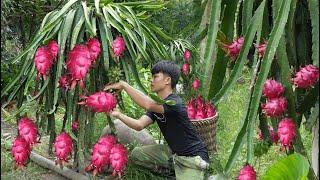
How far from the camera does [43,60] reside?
2.12 meters

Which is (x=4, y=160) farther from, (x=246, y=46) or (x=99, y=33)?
(x=246, y=46)

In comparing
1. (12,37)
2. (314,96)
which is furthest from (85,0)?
(12,37)

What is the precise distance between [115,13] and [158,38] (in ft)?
1.31

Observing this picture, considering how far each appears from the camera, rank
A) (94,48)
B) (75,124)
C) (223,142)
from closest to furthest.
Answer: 1. (94,48)
2. (75,124)
3. (223,142)

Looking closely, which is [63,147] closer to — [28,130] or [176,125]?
[28,130]

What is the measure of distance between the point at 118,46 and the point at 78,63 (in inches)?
9.8

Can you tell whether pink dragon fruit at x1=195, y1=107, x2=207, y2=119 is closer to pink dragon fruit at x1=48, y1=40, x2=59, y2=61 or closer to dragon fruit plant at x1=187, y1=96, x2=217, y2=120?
dragon fruit plant at x1=187, y1=96, x2=217, y2=120

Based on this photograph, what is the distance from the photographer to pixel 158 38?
2.71 metres

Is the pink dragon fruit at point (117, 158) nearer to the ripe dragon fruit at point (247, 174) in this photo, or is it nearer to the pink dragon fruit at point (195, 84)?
the ripe dragon fruit at point (247, 174)

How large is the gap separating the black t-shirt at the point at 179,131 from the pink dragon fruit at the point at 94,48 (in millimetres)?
604

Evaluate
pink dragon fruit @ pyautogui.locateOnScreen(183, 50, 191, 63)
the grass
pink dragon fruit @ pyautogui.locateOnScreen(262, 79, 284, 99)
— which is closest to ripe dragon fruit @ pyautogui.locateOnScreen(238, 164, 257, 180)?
pink dragon fruit @ pyautogui.locateOnScreen(262, 79, 284, 99)

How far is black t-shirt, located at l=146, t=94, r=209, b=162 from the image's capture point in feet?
8.71

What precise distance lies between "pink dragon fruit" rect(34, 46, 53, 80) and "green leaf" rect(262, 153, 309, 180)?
3.38ft

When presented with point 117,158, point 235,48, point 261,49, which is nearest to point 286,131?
point 261,49
